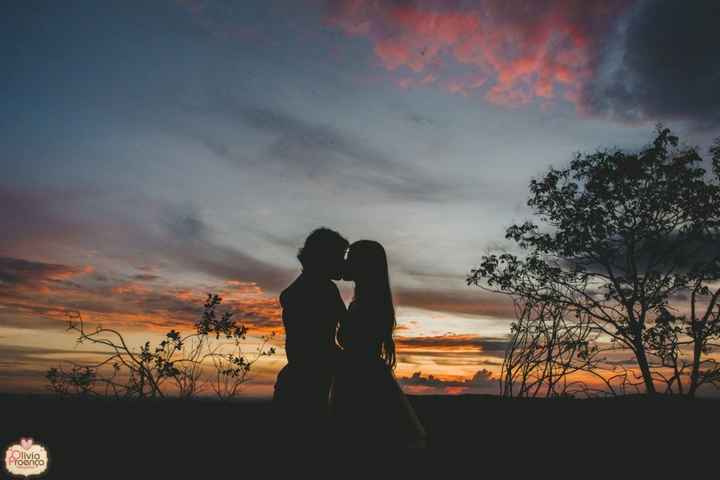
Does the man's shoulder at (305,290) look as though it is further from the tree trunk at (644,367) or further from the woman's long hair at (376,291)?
the tree trunk at (644,367)

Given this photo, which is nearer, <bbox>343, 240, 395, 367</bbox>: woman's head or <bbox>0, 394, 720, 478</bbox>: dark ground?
<bbox>343, 240, 395, 367</bbox>: woman's head

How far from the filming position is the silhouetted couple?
552 cm

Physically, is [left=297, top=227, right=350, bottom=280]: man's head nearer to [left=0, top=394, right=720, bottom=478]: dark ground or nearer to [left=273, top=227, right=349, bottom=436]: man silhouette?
[left=273, top=227, right=349, bottom=436]: man silhouette

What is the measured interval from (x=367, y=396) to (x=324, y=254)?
1.61m

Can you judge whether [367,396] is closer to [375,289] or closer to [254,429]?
[375,289]

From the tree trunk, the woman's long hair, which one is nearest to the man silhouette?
the woman's long hair

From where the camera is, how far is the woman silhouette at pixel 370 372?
5.55 metres

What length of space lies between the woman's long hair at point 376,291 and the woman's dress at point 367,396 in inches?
3.5

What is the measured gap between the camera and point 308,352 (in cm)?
557

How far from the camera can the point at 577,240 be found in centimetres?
1697

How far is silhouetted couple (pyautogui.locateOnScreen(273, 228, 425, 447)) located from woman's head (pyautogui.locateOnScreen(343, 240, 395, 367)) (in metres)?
0.01

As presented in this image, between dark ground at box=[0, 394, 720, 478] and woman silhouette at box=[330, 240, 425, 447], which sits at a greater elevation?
woman silhouette at box=[330, 240, 425, 447]

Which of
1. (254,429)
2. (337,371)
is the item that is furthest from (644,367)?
(337,371)

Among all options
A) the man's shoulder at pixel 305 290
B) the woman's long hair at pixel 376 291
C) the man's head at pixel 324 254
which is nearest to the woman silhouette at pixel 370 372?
the woman's long hair at pixel 376 291
